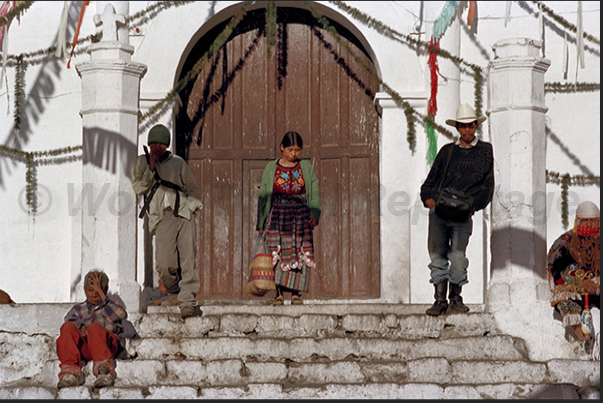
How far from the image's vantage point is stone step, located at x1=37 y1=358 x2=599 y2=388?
6.50 meters

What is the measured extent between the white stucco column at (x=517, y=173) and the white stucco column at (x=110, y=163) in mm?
3082

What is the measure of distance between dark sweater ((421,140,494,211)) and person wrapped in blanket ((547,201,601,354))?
72cm

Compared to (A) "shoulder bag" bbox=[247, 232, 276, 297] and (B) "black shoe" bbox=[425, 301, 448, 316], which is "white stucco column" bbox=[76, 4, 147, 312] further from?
(B) "black shoe" bbox=[425, 301, 448, 316]

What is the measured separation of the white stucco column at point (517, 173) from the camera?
299 inches

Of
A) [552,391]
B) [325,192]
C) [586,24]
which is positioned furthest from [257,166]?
[552,391]

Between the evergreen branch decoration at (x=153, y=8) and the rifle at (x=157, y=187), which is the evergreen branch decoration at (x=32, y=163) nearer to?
the evergreen branch decoration at (x=153, y=8)

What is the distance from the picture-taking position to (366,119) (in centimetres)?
1012

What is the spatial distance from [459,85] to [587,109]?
140cm

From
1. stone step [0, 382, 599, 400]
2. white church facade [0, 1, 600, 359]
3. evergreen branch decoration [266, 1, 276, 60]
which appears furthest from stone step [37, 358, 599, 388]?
evergreen branch decoration [266, 1, 276, 60]

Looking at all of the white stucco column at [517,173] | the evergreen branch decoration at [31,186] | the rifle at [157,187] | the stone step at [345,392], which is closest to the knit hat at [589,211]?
the white stucco column at [517,173]

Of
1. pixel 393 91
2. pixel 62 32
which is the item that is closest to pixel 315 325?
pixel 393 91

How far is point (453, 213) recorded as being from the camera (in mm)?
7316

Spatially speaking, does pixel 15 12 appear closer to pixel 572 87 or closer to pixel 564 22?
pixel 564 22

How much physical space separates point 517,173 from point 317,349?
7.71ft
